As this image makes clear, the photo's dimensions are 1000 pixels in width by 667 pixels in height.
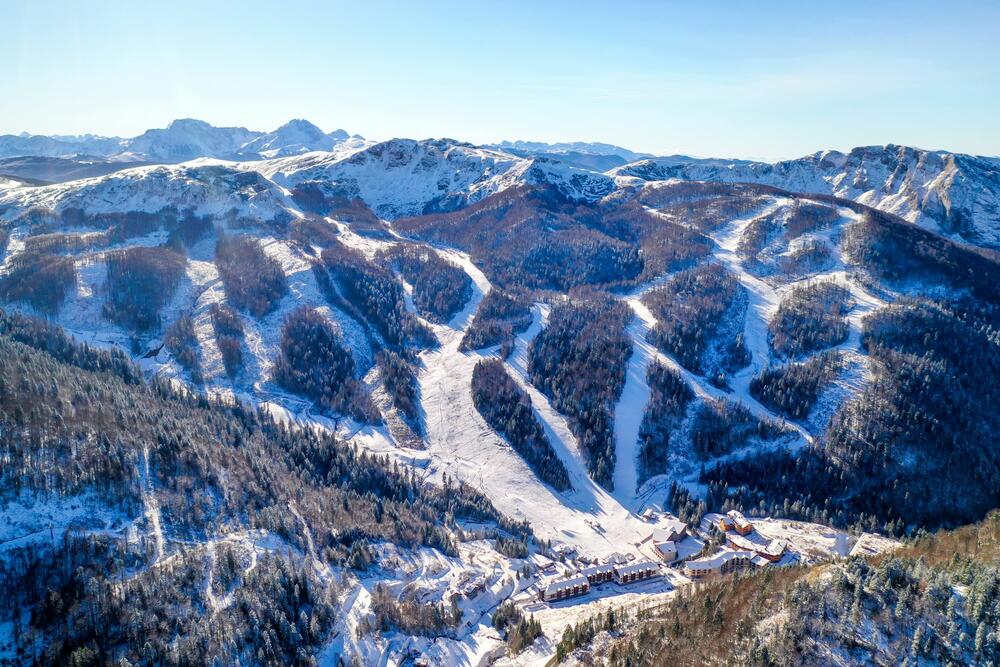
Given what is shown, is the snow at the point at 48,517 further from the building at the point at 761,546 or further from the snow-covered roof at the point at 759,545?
the snow-covered roof at the point at 759,545

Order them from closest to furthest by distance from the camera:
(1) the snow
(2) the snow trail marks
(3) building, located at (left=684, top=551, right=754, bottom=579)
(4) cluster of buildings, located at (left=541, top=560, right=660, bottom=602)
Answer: (1) the snow, (4) cluster of buildings, located at (left=541, top=560, right=660, bottom=602), (3) building, located at (left=684, top=551, right=754, bottom=579), (2) the snow trail marks

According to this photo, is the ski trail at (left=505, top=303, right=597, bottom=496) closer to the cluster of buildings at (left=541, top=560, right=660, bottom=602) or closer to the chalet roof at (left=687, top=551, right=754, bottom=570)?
Answer: the cluster of buildings at (left=541, top=560, right=660, bottom=602)

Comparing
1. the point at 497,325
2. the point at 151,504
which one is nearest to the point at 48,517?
the point at 151,504

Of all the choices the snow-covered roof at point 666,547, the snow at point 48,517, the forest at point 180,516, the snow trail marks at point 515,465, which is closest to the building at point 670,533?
the snow-covered roof at point 666,547

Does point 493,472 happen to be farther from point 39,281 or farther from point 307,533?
point 39,281

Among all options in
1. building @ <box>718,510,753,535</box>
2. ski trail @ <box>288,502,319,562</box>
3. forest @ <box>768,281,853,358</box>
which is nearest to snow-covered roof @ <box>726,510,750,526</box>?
building @ <box>718,510,753,535</box>

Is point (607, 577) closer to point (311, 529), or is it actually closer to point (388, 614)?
point (388, 614)
